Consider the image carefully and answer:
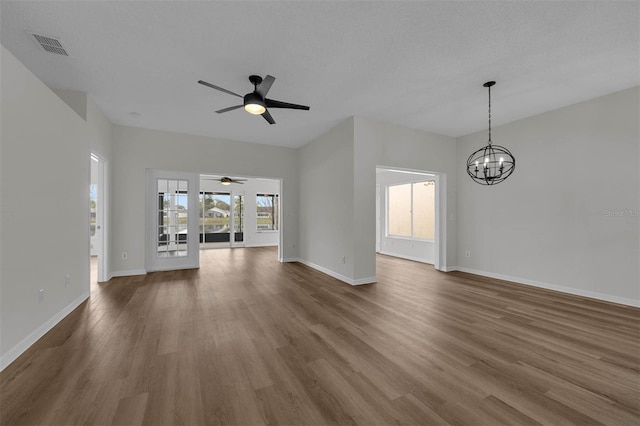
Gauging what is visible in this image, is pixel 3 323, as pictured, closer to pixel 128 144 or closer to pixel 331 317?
pixel 331 317

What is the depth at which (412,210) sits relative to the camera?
7.40 metres

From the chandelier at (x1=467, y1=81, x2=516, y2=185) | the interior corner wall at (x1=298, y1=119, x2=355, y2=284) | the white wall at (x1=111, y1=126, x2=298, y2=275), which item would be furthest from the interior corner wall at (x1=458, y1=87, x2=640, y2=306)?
the white wall at (x1=111, y1=126, x2=298, y2=275)

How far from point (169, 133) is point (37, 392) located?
4784 mm

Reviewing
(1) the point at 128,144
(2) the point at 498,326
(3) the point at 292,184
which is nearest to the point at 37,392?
(2) the point at 498,326

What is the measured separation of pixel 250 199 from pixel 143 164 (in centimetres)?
491

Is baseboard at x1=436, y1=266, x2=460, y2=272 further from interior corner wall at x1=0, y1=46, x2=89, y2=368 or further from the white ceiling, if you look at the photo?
interior corner wall at x1=0, y1=46, x2=89, y2=368

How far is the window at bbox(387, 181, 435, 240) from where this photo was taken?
6863 mm

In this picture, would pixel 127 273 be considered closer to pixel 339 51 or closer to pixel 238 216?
pixel 238 216

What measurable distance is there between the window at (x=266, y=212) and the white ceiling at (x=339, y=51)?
606 centimetres

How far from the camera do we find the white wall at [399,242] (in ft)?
22.2

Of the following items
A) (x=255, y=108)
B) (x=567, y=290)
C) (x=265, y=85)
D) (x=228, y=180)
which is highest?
(x=265, y=85)

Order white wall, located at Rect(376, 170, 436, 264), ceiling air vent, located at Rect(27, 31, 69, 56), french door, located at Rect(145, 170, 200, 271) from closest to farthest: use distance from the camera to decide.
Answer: ceiling air vent, located at Rect(27, 31, 69, 56)
french door, located at Rect(145, 170, 200, 271)
white wall, located at Rect(376, 170, 436, 264)

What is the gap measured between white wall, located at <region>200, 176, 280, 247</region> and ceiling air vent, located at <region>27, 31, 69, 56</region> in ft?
23.1

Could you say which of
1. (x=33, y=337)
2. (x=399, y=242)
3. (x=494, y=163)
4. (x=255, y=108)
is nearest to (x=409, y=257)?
(x=399, y=242)
